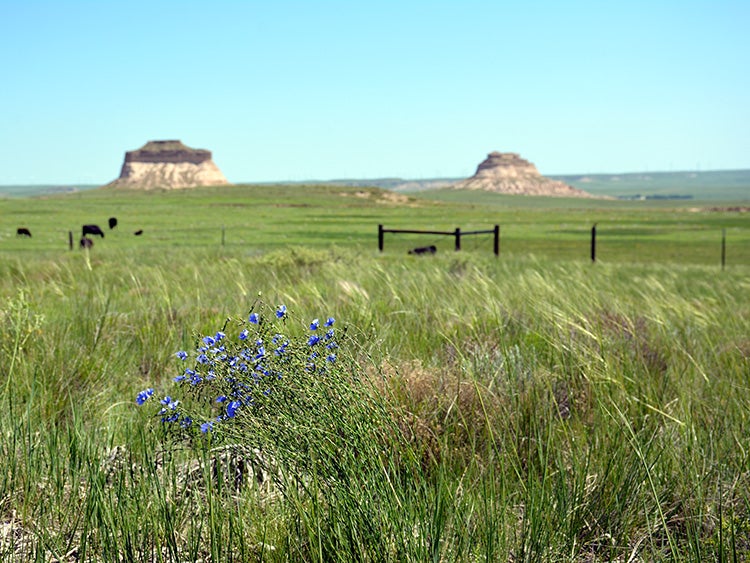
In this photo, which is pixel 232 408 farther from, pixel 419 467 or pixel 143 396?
pixel 419 467

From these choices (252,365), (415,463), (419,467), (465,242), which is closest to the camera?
(419,467)

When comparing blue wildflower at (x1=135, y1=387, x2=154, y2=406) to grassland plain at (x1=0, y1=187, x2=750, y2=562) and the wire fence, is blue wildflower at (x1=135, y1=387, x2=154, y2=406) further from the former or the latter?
the wire fence

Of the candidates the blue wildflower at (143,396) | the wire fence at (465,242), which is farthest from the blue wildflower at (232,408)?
the wire fence at (465,242)

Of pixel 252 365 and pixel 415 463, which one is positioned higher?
pixel 252 365

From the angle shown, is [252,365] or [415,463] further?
[252,365]

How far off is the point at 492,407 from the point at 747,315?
18.4 ft

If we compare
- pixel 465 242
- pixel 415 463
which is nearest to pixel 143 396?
pixel 415 463

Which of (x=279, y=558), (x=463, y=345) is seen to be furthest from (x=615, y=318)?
(x=279, y=558)

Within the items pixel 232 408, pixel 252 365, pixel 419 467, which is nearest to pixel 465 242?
pixel 252 365

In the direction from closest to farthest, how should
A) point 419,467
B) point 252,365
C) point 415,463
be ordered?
point 419,467 → point 415,463 → point 252,365

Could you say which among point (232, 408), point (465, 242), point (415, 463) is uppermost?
point (232, 408)

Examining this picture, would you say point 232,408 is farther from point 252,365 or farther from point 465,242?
point 465,242

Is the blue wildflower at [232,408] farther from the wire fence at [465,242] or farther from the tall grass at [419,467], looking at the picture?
the wire fence at [465,242]

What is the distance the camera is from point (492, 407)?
3.97m
